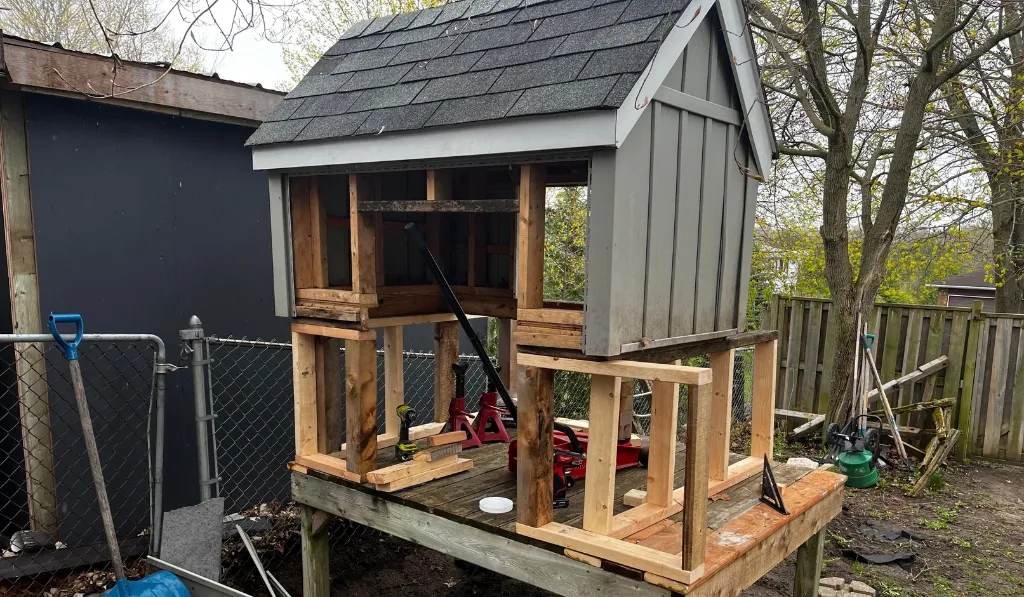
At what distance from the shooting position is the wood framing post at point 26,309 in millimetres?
3736

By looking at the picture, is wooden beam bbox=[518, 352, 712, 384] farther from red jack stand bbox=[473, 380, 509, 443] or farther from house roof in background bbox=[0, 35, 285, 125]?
house roof in background bbox=[0, 35, 285, 125]

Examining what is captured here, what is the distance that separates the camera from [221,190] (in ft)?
15.2

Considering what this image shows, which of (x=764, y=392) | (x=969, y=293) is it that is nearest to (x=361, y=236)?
(x=764, y=392)

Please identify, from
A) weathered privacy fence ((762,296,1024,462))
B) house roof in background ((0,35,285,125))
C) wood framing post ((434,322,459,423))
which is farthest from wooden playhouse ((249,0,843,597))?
weathered privacy fence ((762,296,1024,462))

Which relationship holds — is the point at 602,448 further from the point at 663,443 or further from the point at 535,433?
the point at 663,443

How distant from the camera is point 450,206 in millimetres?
2959

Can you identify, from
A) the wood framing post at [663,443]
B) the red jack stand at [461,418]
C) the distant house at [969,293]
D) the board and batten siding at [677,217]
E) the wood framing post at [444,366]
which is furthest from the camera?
the distant house at [969,293]

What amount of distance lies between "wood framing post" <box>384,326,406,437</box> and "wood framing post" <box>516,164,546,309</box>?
178cm

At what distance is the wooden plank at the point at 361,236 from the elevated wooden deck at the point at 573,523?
1063mm

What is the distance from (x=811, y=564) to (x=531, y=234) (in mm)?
2673

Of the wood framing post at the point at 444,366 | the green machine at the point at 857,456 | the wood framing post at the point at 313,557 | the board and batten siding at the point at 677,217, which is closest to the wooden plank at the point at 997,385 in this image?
the green machine at the point at 857,456

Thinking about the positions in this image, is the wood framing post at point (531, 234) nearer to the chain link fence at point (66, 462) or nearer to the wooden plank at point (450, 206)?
the wooden plank at point (450, 206)

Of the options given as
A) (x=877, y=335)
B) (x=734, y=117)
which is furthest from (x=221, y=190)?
(x=877, y=335)

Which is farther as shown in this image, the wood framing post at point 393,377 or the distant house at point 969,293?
the distant house at point 969,293
